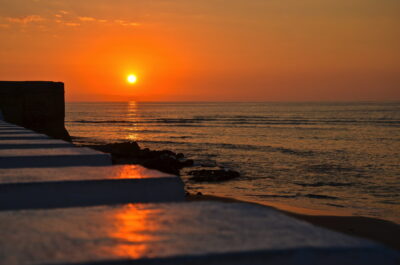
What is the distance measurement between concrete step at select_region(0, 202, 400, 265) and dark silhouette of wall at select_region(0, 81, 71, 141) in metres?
16.7

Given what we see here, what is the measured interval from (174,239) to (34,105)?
58.7ft

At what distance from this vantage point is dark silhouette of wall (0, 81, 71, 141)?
686 inches

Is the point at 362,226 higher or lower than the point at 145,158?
higher

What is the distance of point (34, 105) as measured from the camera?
17.8 meters

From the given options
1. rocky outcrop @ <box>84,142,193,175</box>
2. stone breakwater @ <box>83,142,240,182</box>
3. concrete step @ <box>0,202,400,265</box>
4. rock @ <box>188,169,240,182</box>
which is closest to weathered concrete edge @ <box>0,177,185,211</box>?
concrete step @ <box>0,202,400,265</box>

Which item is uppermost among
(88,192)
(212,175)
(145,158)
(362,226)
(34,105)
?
(88,192)

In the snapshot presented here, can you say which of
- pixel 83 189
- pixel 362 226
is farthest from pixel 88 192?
pixel 362 226

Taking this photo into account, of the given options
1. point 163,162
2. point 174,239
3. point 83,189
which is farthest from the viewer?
point 163,162

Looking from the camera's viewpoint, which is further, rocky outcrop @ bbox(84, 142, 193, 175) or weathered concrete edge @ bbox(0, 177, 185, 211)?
rocky outcrop @ bbox(84, 142, 193, 175)

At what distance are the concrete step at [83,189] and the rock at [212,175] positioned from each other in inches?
691

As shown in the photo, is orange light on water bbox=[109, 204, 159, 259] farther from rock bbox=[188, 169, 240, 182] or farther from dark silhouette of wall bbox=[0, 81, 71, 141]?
rock bbox=[188, 169, 240, 182]

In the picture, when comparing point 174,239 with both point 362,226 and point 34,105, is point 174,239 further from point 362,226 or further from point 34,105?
point 34,105

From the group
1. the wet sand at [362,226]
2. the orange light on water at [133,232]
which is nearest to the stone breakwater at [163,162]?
the wet sand at [362,226]

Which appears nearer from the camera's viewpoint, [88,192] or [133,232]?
[133,232]
